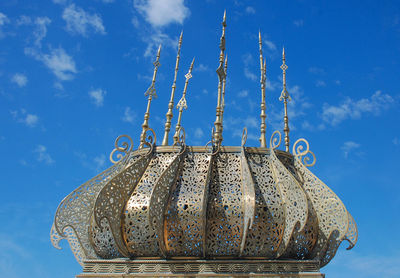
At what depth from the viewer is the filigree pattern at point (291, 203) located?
8344 millimetres

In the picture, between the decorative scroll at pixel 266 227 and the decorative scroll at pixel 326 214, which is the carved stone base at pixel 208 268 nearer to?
the decorative scroll at pixel 266 227

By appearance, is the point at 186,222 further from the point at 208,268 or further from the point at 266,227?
the point at 266,227

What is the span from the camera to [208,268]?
27.1 feet

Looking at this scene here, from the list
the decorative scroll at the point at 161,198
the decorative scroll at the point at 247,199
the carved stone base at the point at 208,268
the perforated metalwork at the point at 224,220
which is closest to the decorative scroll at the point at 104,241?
the carved stone base at the point at 208,268

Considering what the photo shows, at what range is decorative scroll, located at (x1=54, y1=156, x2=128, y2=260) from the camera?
8.91 m

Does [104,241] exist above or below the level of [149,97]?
below

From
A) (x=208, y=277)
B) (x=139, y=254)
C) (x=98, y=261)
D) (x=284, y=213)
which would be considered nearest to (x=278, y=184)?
A: (x=284, y=213)

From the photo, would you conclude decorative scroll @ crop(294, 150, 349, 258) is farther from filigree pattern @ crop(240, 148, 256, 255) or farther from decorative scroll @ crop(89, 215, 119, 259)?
decorative scroll @ crop(89, 215, 119, 259)

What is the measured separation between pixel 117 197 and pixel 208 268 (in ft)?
8.06

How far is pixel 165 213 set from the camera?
858cm

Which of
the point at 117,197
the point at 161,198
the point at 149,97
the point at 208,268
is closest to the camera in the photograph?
the point at 208,268

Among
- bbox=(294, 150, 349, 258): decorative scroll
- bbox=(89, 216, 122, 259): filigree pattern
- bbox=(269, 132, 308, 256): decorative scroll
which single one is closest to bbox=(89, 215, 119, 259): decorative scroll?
bbox=(89, 216, 122, 259): filigree pattern

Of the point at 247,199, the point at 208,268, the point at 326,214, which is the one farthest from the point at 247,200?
the point at 326,214

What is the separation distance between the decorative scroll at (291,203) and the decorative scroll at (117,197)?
3.24m
